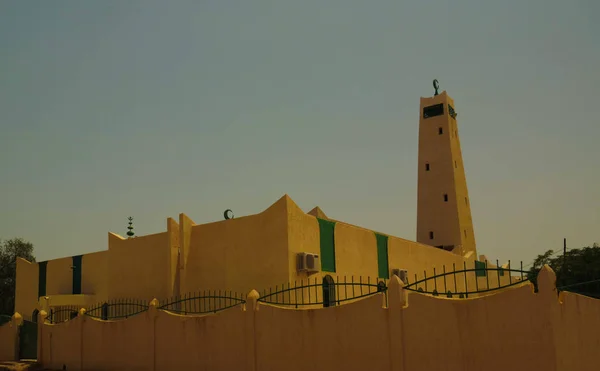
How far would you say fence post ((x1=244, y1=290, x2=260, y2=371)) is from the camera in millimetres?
12438

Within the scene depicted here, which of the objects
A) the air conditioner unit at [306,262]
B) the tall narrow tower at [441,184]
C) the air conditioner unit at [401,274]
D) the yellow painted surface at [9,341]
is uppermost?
the tall narrow tower at [441,184]

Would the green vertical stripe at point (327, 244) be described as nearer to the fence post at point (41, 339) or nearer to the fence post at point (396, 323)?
the fence post at point (396, 323)

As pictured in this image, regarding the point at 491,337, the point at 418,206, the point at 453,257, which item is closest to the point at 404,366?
the point at 491,337

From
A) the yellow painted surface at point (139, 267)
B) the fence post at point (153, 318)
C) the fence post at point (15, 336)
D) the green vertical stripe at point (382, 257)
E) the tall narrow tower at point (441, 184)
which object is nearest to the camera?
the fence post at point (153, 318)

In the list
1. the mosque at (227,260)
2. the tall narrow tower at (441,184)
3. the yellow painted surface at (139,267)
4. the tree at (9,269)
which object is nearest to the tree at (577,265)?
the tall narrow tower at (441,184)

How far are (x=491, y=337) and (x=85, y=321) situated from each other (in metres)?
11.5

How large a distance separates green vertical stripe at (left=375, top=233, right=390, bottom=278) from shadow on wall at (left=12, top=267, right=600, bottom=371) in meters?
7.62

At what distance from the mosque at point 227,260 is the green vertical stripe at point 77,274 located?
0.04m

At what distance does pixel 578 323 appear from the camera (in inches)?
385

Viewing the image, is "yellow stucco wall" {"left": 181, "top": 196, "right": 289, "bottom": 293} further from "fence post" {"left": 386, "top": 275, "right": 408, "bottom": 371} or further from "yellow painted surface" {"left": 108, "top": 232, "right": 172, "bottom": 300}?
"fence post" {"left": 386, "top": 275, "right": 408, "bottom": 371}

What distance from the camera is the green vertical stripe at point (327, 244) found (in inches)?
659

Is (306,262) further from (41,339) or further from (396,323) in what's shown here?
(41,339)

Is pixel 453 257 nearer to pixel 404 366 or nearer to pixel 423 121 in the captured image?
pixel 423 121

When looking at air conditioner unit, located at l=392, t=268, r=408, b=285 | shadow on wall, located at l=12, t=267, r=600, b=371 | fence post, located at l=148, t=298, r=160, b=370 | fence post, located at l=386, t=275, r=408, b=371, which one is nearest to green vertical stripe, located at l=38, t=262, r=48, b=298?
shadow on wall, located at l=12, t=267, r=600, b=371
